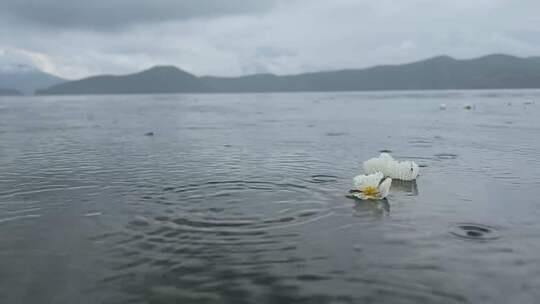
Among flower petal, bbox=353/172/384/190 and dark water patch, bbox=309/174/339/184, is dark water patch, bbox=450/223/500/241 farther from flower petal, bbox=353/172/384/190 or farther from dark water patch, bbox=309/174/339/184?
dark water patch, bbox=309/174/339/184

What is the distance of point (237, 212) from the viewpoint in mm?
12039

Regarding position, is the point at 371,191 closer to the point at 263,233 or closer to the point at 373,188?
the point at 373,188

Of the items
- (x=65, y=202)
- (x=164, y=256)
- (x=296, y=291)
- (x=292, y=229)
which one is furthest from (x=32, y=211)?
(x=296, y=291)

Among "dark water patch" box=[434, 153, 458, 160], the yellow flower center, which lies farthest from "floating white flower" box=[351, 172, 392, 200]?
"dark water patch" box=[434, 153, 458, 160]

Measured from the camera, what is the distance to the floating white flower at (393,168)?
51.8ft

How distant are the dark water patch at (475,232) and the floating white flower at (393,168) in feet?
16.2

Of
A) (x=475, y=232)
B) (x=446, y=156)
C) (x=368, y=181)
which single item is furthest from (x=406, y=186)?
(x=446, y=156)

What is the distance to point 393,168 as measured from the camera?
15930 millimetres

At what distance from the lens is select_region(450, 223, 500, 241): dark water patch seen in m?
10.1

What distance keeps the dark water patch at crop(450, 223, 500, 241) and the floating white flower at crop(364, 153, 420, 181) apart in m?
4.95

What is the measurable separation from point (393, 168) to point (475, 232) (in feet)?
18.6

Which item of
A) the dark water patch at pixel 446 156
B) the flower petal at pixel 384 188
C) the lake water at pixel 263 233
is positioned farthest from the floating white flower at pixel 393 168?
the dark water patch at pixel 446 156

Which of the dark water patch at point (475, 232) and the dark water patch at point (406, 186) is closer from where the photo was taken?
the dark water patch at point (475, 232)

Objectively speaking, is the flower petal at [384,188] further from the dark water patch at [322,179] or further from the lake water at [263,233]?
the dark water patch at [322,179]
